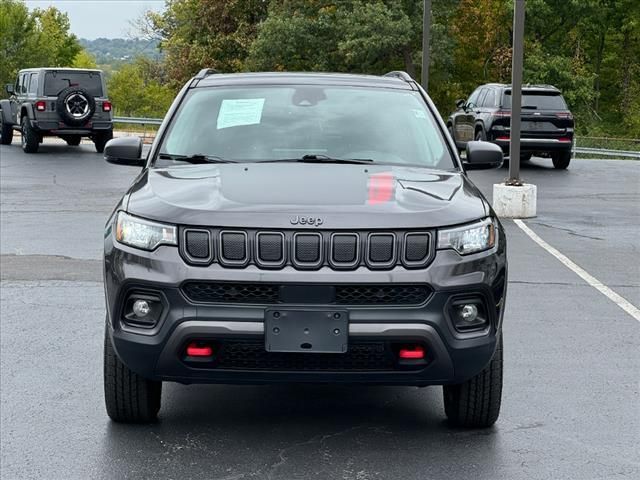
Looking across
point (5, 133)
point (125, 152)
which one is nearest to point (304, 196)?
point (125, 152)

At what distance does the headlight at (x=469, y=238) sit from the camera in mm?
4594

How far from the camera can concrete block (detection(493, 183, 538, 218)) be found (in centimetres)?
1445

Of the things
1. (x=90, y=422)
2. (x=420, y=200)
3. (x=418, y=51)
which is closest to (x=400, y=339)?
(x=420, y=200)

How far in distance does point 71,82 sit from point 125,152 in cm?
1978

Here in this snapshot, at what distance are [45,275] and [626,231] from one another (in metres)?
7.11

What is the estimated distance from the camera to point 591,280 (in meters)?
9.63

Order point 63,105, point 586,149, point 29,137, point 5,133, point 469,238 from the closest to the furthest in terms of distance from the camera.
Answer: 1. point 469,238
2. point 63,105
3. point 29,137
4. point 5,133
5. point 586,149

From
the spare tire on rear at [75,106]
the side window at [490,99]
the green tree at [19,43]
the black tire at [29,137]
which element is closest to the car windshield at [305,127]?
the side window at [490,99]

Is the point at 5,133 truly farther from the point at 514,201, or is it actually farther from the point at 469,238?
the point at 469,238

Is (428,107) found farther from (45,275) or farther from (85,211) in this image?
(85,211)

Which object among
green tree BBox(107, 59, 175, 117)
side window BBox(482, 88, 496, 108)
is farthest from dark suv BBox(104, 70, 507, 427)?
green tree BBox(107, 59, 175, 117)

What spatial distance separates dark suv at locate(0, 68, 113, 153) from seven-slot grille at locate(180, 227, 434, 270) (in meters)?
20.4

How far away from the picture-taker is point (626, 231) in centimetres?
1333

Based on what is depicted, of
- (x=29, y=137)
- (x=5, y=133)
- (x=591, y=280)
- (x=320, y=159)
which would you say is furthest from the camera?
(x=5, y=133)
